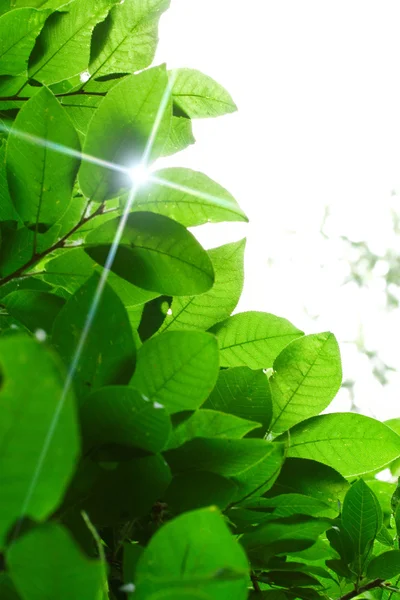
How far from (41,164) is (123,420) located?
29 centimetres

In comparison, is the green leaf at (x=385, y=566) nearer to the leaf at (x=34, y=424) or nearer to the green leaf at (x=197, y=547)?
the green leaf at (x=197, y=547)

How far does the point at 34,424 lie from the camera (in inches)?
10.3

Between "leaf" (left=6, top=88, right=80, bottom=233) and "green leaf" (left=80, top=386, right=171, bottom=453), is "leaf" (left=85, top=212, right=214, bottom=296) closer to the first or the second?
"leaf" (left=6, top=88, right=80, bottom=233)

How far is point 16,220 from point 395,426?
0.75 metres

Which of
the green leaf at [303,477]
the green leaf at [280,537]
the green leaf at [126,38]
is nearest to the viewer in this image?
the green leaf at [280,537]

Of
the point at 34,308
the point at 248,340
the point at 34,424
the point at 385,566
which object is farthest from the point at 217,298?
the point at 34,424

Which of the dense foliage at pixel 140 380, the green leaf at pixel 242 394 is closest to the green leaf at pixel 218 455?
the dense foliage at pixel 140 380

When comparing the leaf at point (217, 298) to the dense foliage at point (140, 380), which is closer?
the dense foliage at point (140, 380)

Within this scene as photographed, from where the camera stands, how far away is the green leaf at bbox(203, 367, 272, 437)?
0.63 m

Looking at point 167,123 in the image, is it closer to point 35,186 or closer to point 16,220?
point 35,186

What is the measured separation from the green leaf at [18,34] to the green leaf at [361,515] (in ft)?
2.29

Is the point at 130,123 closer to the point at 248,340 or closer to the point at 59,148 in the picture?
the point at 59,148

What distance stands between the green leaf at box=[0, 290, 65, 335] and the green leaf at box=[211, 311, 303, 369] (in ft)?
0.73

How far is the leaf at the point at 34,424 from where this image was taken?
26 centimetres
